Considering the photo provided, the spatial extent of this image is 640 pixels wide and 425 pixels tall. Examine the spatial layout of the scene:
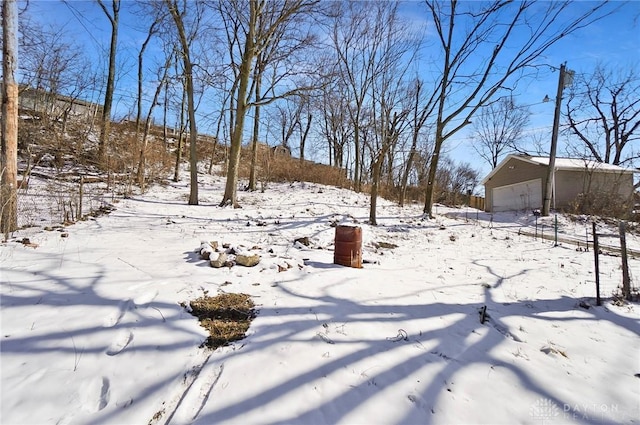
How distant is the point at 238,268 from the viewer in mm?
4340

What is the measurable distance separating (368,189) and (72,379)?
1802 cm

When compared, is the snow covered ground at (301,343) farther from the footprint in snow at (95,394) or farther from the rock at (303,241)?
the rock at (303,241)

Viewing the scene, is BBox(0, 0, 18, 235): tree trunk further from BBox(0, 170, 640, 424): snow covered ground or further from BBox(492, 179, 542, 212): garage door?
BBox(492, 179, 542, 212): garage door

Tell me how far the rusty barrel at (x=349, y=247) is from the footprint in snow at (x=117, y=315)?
10.7ft

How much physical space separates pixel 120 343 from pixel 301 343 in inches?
59.4

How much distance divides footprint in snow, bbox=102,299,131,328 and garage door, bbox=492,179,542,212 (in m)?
20.1

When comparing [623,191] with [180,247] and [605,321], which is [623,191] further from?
[180,247]

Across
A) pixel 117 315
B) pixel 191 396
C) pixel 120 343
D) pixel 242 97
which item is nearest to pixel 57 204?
pixel 242 97

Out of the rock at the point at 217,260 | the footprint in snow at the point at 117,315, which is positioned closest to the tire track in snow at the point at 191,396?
the footprint in snow at the point at 117,315

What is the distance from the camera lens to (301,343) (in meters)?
2.55

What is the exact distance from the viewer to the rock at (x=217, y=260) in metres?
4.23

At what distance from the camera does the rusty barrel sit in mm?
5082

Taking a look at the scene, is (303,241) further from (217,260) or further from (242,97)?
(242,97)

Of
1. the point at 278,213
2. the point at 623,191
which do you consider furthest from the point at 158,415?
the point at 623,191
